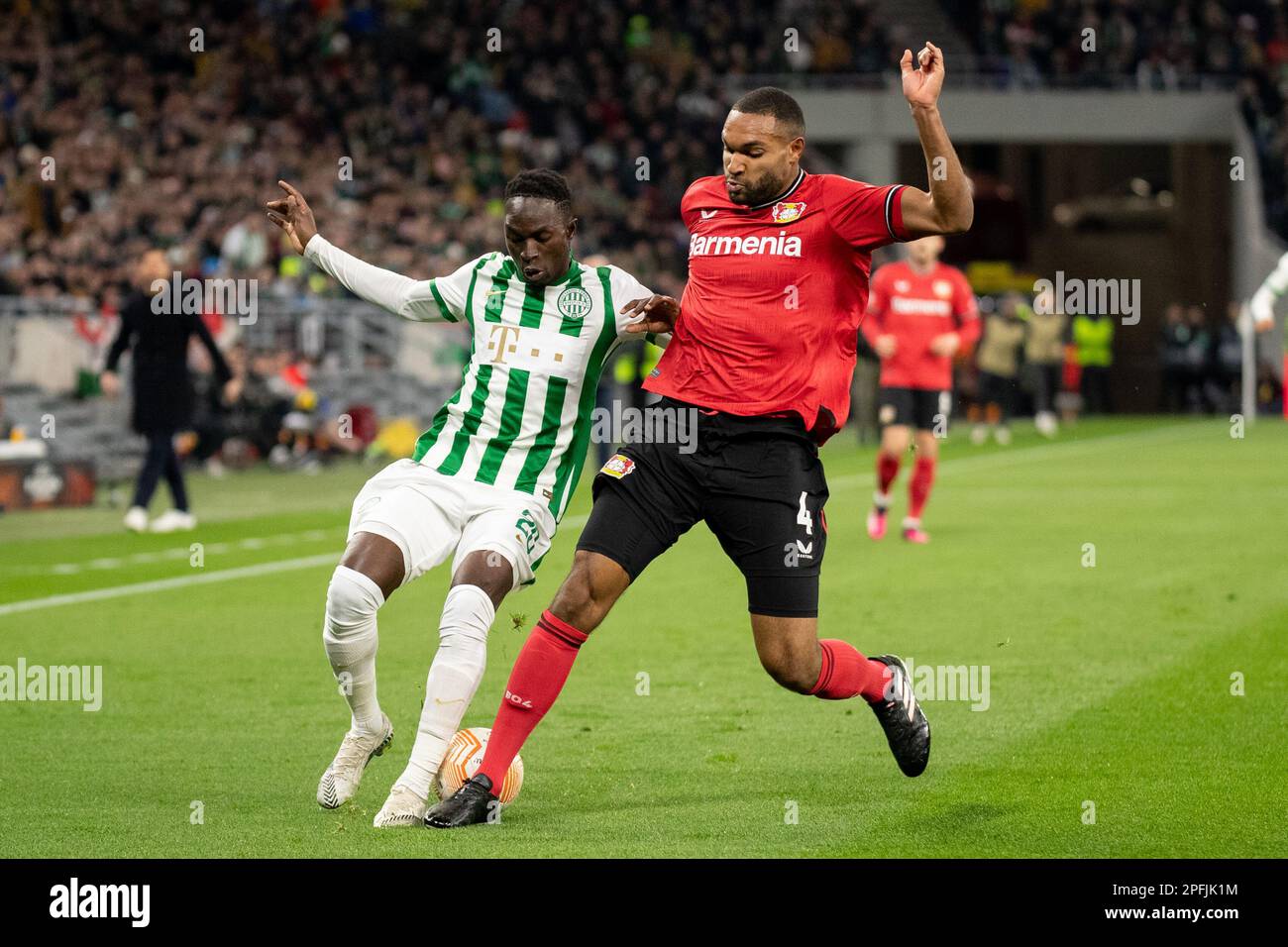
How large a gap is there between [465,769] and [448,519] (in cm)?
83

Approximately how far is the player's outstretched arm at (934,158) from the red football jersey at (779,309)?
0.43 m

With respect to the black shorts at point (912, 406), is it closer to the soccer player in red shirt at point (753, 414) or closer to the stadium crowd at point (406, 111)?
the soccer player in red shirt at point (753, 414)

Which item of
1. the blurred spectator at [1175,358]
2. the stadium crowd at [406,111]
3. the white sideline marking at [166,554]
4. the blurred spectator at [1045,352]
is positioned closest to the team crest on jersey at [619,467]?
the white sideline marking at [166,554]

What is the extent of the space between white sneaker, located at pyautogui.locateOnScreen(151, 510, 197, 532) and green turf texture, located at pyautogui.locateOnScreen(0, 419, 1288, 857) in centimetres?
34

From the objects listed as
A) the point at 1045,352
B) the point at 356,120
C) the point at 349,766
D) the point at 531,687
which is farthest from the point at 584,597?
the point at 1045,352

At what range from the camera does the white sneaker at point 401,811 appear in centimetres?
618

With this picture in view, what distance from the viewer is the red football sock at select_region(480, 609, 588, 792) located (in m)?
6.36

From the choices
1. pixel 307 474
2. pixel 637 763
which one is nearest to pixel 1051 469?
pixel 307 474

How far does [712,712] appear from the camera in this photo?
332 inches

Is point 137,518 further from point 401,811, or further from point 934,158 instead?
point 934,158

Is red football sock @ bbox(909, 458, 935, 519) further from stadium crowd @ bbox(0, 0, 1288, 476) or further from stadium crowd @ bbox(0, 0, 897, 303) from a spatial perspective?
stadium crowd @ bbox(0, 0, 897, 303)

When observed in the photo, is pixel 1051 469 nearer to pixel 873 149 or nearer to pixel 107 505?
pixel 107 505

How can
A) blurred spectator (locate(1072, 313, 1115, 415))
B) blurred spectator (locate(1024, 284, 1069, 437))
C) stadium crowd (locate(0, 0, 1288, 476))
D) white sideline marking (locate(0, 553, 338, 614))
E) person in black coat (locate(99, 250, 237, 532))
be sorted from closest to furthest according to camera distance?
white sideline marking (locate(0, 553, 338, 614)) → person in black coat (locate(99, 250, 237, 532)) → stadium crowd (locate(0, 0, 1288, 476)) → blurred spectator (locate(1024, 284, 1069, 437)) → blurred spectator (locate(1072, 313, 1115, 415))

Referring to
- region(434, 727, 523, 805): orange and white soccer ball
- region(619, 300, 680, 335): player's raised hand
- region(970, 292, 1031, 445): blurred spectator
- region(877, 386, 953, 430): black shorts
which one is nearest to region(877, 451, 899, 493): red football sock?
region(877, 386, 953, 430): black shorts
